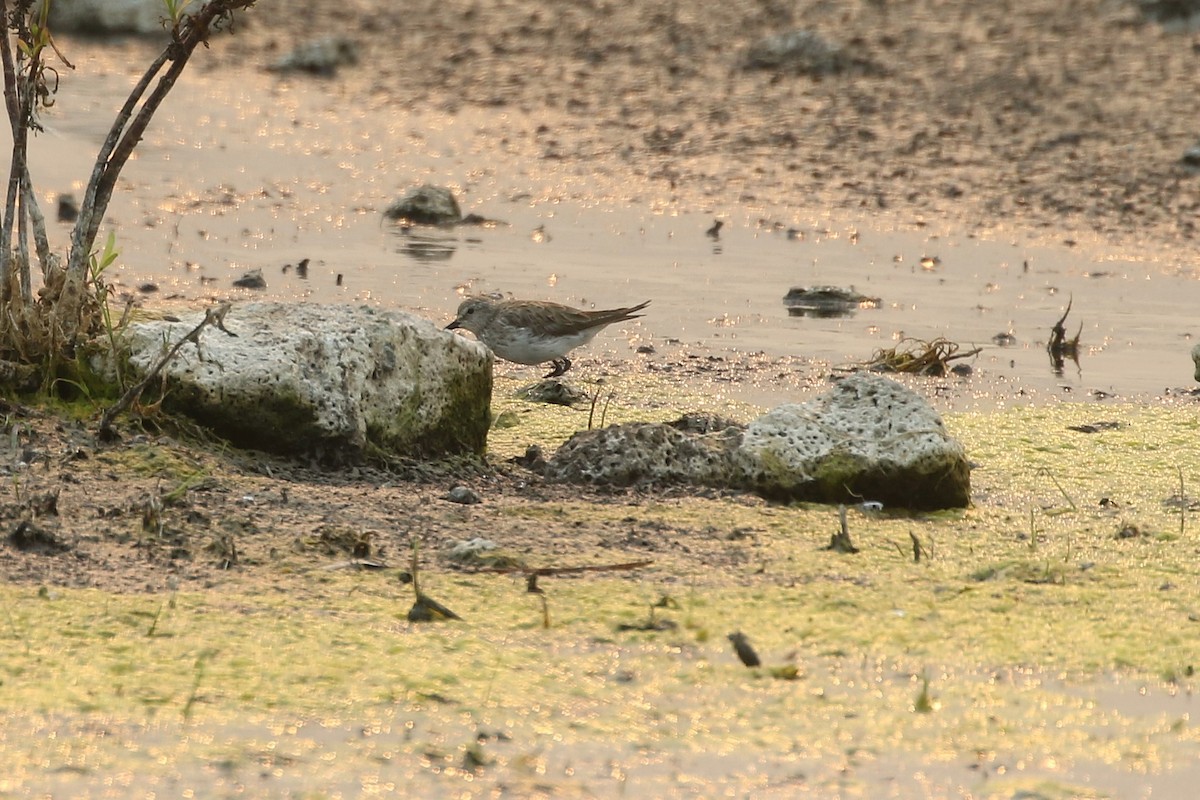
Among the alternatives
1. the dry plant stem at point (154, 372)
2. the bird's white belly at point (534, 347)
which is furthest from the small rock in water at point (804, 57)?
the dry plant stem at point (154, 372)

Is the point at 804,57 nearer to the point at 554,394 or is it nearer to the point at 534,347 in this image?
the point at 534,347

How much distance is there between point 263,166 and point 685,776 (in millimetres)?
8466

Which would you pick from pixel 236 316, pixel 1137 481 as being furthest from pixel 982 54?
pixel 236 316

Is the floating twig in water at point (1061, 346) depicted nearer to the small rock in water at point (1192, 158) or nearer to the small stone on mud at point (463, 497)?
the small stone on mud at point (463, 497)

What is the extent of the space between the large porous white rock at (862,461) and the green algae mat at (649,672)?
248 mm

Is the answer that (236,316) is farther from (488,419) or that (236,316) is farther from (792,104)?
(792,104)

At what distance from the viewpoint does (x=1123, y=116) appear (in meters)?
12.4

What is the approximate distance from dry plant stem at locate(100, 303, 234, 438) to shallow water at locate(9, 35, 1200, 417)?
8.01 feet

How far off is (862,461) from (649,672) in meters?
1.67

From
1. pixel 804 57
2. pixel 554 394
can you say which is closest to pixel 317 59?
pixel 804 57

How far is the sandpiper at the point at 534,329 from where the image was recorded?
7.20 m

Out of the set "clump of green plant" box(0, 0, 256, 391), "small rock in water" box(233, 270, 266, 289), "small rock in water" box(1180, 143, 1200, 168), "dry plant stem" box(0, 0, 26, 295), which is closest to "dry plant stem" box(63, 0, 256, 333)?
"clump of green plant" box(0, 0, 256, 391)

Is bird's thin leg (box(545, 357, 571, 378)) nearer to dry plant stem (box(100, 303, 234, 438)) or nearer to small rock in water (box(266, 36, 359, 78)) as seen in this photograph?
dry plant stem (box(100, 303, 234, 438))

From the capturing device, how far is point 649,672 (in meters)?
3.88
